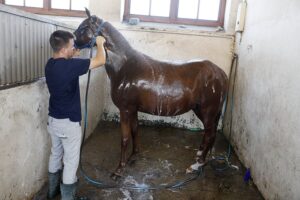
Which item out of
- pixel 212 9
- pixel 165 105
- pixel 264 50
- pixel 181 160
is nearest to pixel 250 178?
pixel 181 160

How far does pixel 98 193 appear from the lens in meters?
2.24

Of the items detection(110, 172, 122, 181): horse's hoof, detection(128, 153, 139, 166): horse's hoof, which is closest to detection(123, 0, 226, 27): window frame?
detection(128, 153, 139, 166): horse's hoof

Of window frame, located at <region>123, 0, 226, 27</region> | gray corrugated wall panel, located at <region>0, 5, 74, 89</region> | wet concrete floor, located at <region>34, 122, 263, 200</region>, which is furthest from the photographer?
window frame, located at <region>123, 0, 226, 27</region>

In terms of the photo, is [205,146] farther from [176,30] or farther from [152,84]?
[176,30]

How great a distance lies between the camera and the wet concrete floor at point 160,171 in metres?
2.30

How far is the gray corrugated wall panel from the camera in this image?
4.92ft

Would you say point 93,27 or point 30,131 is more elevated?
point 93,27

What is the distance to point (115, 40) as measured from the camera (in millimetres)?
2396

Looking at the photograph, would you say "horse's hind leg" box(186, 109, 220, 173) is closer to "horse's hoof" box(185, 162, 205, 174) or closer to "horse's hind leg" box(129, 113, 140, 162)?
"horse's hoof" box(185, 162, 205, 174)

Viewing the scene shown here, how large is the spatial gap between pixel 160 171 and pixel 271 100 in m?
1.33

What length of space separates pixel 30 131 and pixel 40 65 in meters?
0.51

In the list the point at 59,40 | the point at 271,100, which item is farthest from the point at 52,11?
the point at 271,100

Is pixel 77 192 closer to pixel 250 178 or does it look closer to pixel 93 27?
pixel 93 27

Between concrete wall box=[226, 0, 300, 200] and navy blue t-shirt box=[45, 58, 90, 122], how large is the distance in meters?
1.58
